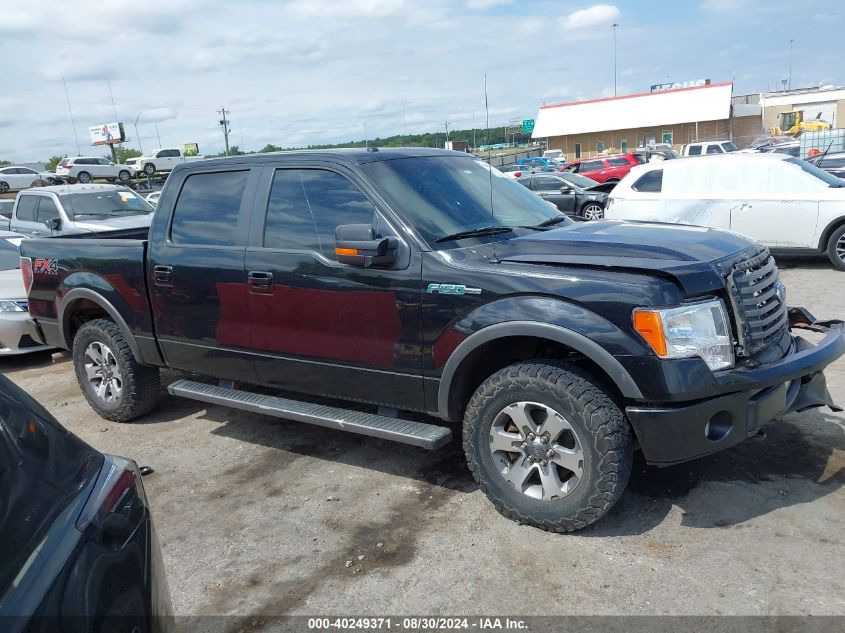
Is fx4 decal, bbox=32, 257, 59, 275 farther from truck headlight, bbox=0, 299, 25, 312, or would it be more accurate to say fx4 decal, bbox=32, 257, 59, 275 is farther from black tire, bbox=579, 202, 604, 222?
black tire, bbox=579, 202, 604, 222

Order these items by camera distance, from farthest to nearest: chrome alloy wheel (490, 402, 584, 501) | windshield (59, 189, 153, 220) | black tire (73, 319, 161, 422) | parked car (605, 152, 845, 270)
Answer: windshield (59, 189, 153, 220) < parked car (605, 152, 845, 270) < black tire (73, 319, 161, 422) < chrome alloy wheel (490, 402, 584, 501)

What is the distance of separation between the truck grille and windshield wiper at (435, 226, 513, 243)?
1356 mm

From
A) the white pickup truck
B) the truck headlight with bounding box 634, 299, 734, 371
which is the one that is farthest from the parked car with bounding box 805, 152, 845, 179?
the white pickup truck

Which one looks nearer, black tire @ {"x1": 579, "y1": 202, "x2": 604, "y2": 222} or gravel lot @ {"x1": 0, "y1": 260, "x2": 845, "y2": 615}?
gravel lot @ {"x1": 0, "y1": 260, "x2": 845, "y2": 615}

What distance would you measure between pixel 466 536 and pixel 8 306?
255 inches

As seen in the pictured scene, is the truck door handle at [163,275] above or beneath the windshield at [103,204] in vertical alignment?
beneath

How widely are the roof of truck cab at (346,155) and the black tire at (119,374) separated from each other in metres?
1.51

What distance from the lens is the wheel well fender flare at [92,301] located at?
17.7 feet

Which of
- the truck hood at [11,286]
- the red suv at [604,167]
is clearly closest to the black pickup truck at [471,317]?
the truck hood at [11,286]

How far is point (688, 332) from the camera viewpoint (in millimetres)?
3234

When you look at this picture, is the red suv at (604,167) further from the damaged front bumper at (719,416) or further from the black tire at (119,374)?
the damaged front bumper at (719,416)

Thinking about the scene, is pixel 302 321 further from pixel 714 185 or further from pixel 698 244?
pixel 714 185

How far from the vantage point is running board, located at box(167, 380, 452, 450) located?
12.7 feet

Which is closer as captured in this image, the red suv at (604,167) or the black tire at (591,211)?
the black tire at (591,211)
